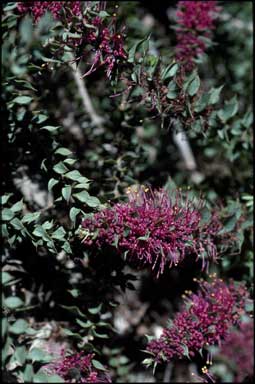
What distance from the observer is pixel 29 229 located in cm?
135

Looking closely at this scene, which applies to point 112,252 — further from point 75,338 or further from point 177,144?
point 177,144

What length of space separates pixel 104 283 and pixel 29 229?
0.39 meters

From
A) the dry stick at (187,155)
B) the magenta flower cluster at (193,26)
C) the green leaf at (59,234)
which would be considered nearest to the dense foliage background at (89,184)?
the green leaf at (59,234)

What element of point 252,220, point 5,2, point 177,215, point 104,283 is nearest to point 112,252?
point 104,283

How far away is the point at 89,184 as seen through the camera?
138 cm

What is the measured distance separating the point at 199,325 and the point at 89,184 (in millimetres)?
486

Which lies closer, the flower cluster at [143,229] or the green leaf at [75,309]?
the flower cluster at [143,229]

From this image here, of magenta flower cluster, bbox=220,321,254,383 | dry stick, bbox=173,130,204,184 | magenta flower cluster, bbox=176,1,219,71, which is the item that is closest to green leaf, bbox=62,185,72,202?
magenta flower cluster, bbox=176,1,219,71

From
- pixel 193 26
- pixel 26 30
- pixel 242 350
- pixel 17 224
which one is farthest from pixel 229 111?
pixel 242 350

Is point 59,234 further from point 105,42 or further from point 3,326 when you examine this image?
point 105,42

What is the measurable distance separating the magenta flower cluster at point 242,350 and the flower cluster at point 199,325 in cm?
49

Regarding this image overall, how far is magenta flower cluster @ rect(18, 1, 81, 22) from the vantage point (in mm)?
1501

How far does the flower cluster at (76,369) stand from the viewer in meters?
1.46

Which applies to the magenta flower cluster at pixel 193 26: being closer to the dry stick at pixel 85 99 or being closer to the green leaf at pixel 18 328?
the dry stick at pixel 85 99
